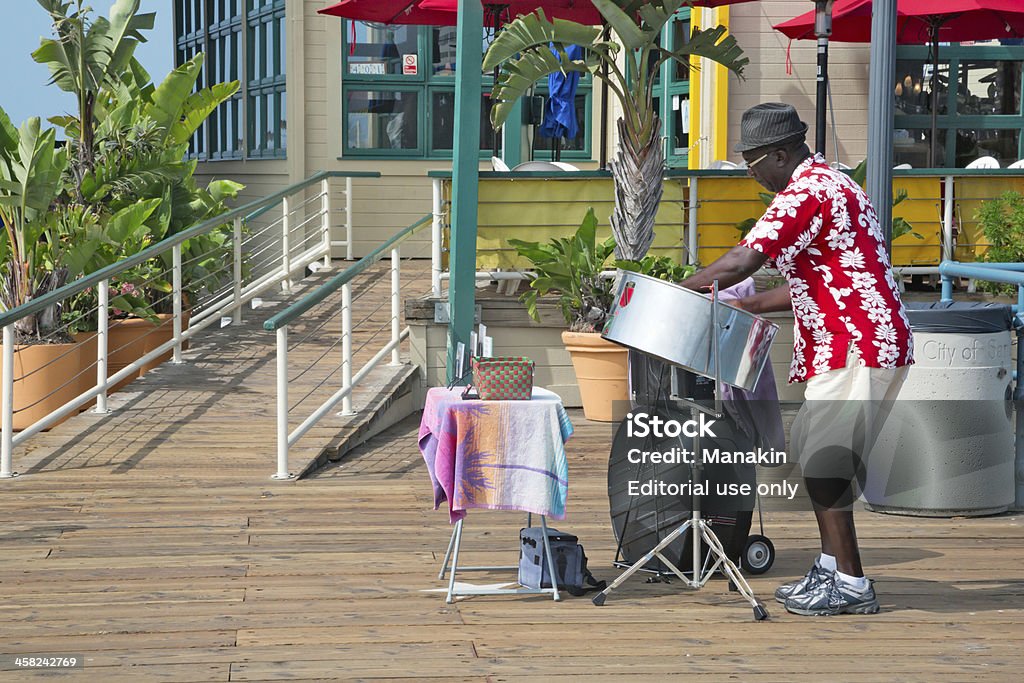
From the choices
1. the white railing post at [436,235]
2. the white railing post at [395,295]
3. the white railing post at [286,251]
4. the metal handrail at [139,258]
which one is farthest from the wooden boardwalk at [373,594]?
the white railing post at [286,251]

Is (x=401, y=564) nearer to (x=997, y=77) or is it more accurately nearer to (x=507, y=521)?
(x=507, y=521)

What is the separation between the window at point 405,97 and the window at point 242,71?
0.72m

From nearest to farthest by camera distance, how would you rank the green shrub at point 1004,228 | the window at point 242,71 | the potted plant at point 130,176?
the green shrub at point 1004,228 → the potted plant at point 130,176 → the window at point 242,71

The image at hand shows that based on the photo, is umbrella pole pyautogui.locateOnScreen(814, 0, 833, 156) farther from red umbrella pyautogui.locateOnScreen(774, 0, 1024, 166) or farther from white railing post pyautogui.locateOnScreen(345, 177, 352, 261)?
white railing post pyautogui.locateOnScreen(345, 177, 352, 261)

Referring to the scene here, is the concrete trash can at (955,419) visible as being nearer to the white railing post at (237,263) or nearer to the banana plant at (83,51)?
the white railing post at (237,263)

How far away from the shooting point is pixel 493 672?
13.8 ft

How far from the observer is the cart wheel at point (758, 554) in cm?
542

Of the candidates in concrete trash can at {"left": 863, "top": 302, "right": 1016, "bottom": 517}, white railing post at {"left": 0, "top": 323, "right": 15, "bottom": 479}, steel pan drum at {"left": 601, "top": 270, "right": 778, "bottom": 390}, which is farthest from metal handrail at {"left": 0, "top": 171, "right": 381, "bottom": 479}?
concrete trash can at {"left": 863, "top": 302, "right": 1016, "bottom": 517}

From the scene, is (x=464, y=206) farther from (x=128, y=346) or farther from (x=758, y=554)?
(x=128, y=346)

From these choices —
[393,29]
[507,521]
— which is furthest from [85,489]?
[393,29]

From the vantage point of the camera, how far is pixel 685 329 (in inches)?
177

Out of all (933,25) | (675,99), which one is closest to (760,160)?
(933,25)

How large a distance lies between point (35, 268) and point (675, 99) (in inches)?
247

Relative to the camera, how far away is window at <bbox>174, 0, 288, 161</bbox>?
13477 millimetres
